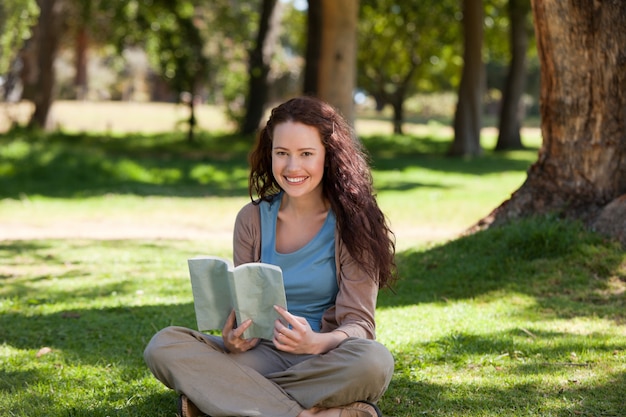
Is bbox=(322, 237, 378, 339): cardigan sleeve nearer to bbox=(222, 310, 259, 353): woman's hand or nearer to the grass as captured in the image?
bbox=(222, 310, 259, 353): woman's hand

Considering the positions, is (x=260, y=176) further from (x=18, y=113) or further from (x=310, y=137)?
(x=18, y=113)

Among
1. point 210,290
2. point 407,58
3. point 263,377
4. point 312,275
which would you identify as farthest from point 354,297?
point 407,58

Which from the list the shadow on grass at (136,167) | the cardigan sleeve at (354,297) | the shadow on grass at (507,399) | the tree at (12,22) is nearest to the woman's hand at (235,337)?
the cardigan sleeve at (354,297)

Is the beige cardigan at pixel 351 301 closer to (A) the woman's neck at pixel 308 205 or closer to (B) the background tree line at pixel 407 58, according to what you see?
(A) the woman's neck at pixel 308 205

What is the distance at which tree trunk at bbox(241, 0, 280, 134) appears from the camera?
23.2 m

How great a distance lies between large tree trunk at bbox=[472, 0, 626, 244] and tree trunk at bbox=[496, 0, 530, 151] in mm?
18024

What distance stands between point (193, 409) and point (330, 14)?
37.9 ft

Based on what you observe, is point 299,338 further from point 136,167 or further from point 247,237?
point 136,167

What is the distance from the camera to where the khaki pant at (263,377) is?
3.73 metres

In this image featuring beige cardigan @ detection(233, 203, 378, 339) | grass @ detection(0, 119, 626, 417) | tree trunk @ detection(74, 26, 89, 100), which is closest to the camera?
beige cardigan @ detection(233, 203, 378, 339)

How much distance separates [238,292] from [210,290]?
235mm

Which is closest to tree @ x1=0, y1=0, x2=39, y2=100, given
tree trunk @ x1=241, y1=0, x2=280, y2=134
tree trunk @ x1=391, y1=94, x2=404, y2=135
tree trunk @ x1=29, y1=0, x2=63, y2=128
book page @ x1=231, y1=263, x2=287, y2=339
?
tree trunk @ x1=29, y1=0, x2=63, y2=128

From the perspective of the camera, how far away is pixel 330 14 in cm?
1477

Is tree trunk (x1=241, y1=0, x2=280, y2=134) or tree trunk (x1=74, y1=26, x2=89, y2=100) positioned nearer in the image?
tree trunk (x1=241, y1=0, x2=280, y2=134)
